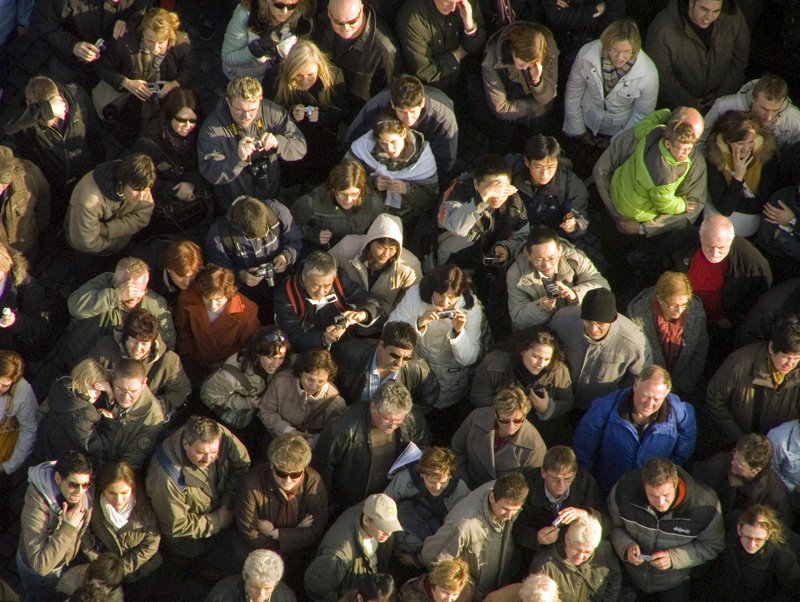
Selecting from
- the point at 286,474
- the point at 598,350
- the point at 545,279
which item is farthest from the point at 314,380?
the point at 598,350

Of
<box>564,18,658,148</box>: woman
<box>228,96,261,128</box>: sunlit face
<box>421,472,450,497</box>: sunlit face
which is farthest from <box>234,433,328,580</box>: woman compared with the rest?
<box>564,18,658,148</box>: woman

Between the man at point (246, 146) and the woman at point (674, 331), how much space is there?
2920 millimetres

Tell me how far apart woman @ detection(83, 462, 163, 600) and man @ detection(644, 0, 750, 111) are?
530 cm

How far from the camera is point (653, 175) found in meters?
9.93

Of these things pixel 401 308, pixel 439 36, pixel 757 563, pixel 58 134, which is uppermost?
pixel 439 36

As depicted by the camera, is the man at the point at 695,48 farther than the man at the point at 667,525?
Yes

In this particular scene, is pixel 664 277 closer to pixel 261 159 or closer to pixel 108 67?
pixel 261 159

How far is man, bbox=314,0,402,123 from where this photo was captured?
34.0ft

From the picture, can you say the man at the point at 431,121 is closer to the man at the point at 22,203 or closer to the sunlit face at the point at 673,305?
the sunlit face at the point at 673,305

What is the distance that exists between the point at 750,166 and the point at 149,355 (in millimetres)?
4737

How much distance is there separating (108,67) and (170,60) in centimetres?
50

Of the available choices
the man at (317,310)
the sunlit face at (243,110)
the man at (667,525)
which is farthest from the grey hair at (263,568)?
the sunlit face at (243,110)

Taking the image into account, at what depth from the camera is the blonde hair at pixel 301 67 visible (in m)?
10.2

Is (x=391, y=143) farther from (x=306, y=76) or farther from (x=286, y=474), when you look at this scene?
(x=286, y=474)
